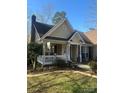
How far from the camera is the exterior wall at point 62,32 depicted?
1684mm

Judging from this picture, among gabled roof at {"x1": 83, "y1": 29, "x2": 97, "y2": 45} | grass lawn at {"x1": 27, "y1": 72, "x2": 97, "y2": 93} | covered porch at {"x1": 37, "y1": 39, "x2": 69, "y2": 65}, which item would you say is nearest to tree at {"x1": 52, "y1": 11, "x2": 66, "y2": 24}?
covered porch at {"x1": 37, "y1": 39, "x2": 69, "y2": 65}

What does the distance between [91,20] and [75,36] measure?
0.24m

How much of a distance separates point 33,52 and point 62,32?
332mm

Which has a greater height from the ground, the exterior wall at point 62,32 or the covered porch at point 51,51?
the exterior wall at point 62,32

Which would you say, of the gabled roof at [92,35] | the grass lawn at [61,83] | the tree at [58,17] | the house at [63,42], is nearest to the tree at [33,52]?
the house at [63,42]

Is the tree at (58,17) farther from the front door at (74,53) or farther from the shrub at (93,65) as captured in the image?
the shrub at (93,65)

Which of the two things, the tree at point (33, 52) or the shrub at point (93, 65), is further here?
the shrub at point (93, 65)

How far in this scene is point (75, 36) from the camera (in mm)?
1727

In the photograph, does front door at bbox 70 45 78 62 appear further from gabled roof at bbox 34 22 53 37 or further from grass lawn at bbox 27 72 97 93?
gabled roof at bbox 34 22 53 37

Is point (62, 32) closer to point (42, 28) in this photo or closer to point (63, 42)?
point (63, 42)
